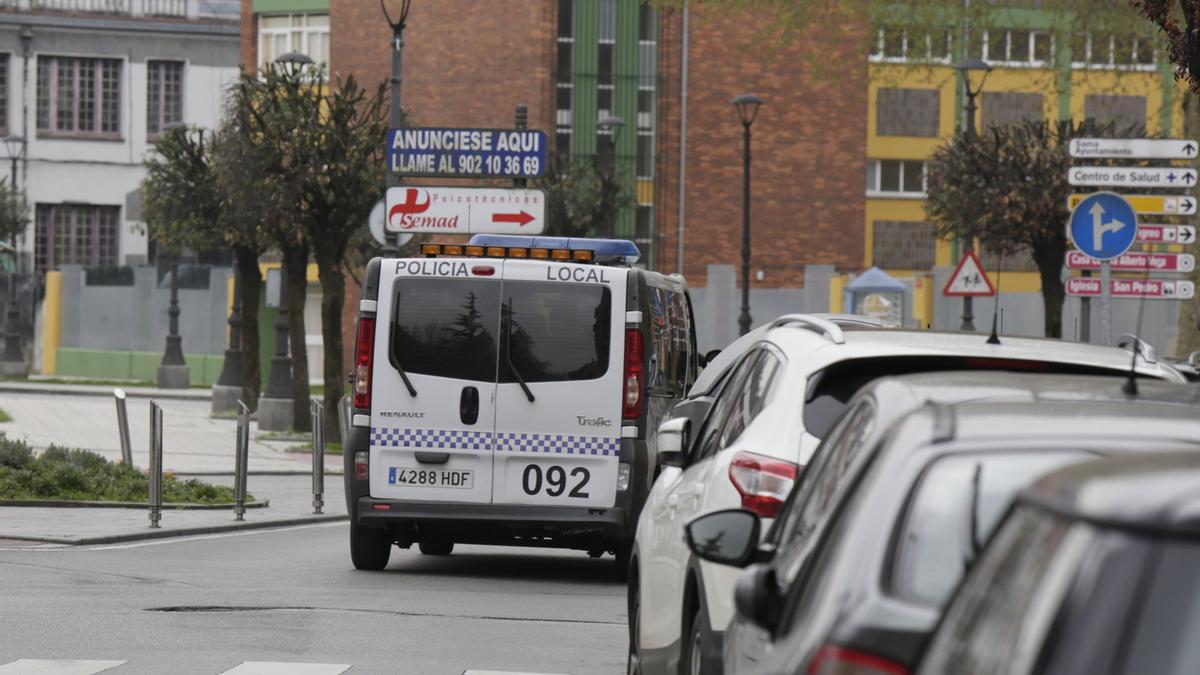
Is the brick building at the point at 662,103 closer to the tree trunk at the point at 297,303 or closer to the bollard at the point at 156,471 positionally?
the tree trunk at the point at 297,303

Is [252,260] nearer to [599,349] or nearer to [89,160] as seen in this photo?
[599,349]

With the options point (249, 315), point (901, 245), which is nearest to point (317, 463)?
point (249, 315)

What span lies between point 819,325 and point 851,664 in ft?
14.9

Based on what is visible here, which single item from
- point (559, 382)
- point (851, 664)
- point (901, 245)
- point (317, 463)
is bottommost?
point (317, 463)

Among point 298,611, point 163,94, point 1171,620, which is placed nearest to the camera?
point 1171,620

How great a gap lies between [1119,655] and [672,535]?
5062mm

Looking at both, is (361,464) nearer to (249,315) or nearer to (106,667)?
(106,667)

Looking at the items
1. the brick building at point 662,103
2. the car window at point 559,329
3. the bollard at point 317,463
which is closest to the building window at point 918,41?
the bollard at point 317,463

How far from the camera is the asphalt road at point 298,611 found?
396 inches

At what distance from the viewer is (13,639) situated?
10.4 metres

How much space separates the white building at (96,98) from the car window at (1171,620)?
72328 millimetres

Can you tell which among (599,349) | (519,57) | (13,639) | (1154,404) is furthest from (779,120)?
(1154,404)

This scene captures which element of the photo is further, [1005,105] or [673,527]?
[1005,105]

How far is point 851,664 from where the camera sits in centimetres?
323
